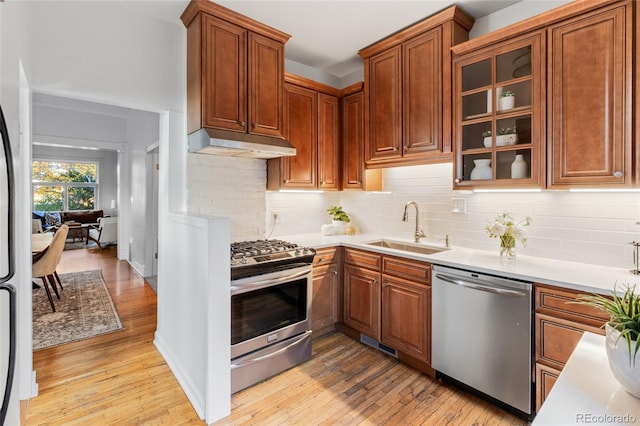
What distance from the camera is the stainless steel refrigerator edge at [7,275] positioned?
3.31 ft

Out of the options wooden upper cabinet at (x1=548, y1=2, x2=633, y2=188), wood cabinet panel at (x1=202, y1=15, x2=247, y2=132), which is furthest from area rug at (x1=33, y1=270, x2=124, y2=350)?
wooden upper cabinet at (x1=548, y1=2, x2=633, y2=188)

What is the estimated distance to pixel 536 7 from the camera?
7.57 feet

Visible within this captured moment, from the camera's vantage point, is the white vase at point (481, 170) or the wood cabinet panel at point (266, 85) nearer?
the white vase at point (481, 170)

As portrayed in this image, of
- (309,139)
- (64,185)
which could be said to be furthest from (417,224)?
(64,185)

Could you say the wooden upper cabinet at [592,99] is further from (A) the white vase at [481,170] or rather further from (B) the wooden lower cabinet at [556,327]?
(B) the wooden lower cabinet at [556,327]

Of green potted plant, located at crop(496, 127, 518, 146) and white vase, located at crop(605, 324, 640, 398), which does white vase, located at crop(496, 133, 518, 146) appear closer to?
green potted plant, located at crop(496, 127, 518, 146)

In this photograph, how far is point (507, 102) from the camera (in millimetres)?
2252

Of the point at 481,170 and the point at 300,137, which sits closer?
the point at 481,170

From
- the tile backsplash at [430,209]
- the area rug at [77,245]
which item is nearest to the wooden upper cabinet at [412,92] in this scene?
the tile backsplash at [430,209]

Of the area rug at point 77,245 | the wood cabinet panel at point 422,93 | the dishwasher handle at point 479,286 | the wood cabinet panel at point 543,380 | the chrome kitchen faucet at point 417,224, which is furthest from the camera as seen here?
the area rug at point 77,245

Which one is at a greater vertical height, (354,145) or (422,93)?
(422,93)

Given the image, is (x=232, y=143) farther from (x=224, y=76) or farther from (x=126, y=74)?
(x=126, y=74)

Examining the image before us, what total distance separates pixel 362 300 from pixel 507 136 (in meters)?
1.79

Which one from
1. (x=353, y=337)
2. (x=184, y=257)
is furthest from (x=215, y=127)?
(x=353, y=337)
